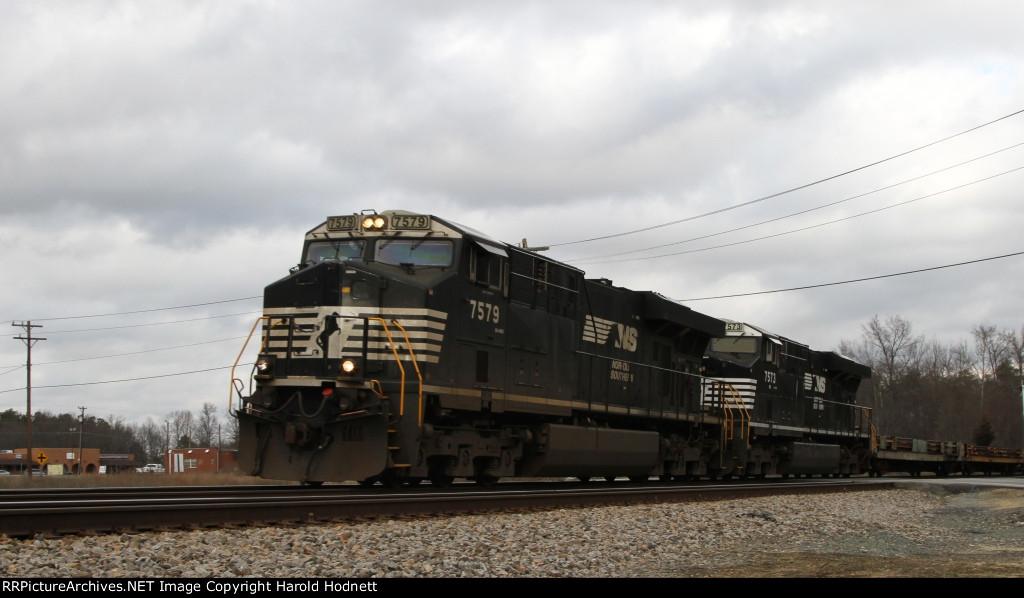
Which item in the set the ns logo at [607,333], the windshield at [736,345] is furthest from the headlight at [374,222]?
the windshield at [736,345]

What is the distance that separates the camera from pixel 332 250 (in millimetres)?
15117

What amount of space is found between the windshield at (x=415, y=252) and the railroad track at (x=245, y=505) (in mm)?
3397

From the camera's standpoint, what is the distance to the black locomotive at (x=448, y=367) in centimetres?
1350

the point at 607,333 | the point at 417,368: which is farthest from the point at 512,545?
the point at 607,333

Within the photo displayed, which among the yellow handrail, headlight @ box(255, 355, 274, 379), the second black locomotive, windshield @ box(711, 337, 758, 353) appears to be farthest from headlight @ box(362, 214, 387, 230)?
windshield @ box(711, 337, 758, 353)

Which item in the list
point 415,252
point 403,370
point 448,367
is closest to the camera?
point 403,370

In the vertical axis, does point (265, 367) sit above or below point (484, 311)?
below

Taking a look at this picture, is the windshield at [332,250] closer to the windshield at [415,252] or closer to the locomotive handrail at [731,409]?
the windshield at [415,252]

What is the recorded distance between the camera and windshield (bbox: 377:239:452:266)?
1477 centimetres

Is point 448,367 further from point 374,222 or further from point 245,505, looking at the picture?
point 245,505

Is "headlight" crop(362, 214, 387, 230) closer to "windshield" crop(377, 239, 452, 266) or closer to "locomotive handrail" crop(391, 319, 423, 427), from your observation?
"windshield" crop(377, 239, 452, 266)

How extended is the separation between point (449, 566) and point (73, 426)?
139m

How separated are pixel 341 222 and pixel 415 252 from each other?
1.35 metres

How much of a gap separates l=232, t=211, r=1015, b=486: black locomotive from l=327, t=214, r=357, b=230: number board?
3cm
